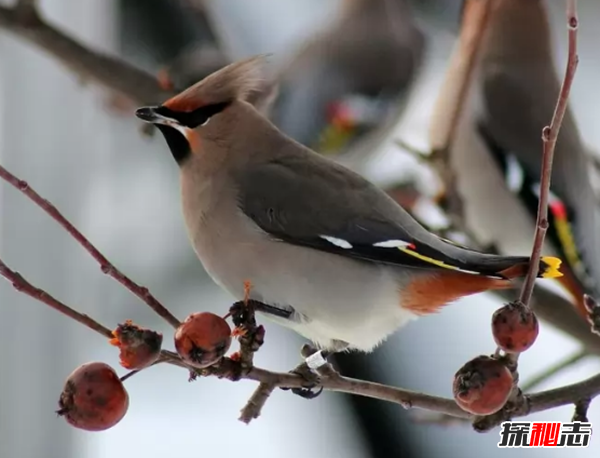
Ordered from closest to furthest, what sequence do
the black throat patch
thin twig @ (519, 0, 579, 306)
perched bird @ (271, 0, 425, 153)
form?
thin twig @ (519, 0, 579, 306) < the black throat patch < perched bird @ (271, 0, 425, 153)

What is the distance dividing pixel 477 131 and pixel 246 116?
66cm

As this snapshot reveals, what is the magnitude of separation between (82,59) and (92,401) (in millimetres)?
788

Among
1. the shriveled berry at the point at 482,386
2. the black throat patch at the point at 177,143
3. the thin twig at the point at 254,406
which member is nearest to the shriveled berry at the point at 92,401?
the thin twig at the point at 254,406

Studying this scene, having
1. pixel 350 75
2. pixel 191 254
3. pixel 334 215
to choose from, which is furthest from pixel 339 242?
pixel 191 254

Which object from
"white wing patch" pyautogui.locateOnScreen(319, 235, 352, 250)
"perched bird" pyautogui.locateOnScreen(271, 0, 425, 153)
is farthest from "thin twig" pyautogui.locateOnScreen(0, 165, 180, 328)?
"perched bird" pyautogui.locateOnScreen(271, 0, 425, 153)

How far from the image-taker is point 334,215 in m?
0.90

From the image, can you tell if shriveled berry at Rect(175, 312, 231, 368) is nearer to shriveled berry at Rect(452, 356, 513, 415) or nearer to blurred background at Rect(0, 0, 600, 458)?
shriveled berry at Rect(452, 356, 513, 415)

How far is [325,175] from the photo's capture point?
919 mm

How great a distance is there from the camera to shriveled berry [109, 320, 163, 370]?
0.61 meters

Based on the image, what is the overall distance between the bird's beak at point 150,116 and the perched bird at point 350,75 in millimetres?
680

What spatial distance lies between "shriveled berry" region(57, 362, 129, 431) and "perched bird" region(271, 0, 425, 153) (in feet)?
3.14

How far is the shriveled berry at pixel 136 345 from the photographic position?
610 millimetres

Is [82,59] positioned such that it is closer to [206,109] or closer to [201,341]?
[206,109]

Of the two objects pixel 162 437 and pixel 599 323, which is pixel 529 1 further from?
pixel 162 437
